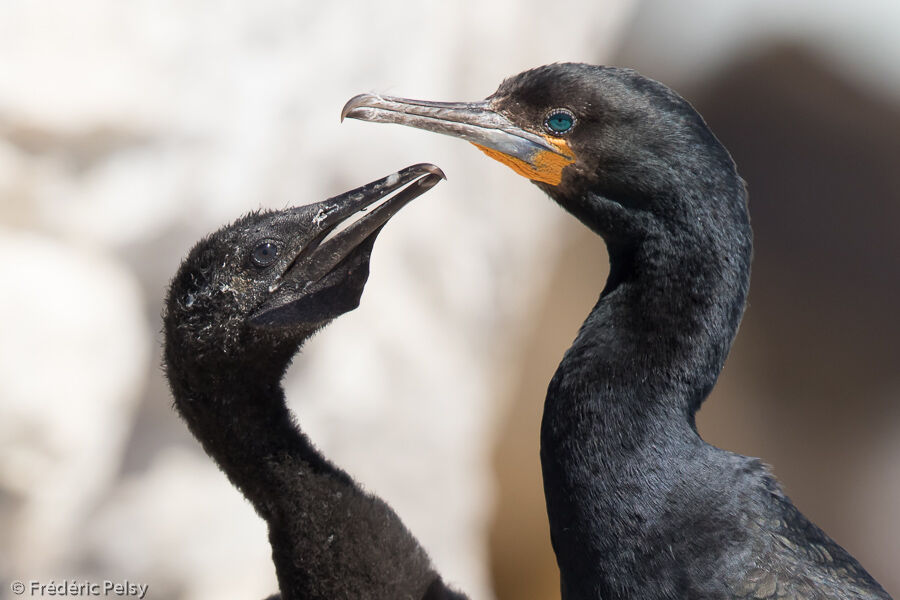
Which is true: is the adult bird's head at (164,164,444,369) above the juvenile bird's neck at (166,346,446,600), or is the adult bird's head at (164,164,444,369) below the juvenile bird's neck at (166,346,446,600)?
above

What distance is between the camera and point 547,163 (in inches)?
116

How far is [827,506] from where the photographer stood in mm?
6504

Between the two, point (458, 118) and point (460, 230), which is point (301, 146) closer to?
point (460, 230)

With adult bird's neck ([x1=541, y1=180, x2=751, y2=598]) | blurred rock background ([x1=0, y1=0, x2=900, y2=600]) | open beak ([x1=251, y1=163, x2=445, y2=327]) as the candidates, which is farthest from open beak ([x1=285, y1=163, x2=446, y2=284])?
blurred rock background ([x1=0, y1=0, x2=900, y2=600])

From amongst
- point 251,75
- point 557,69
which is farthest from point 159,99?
point 557,69

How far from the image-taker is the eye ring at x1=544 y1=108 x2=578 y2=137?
2.88 metres

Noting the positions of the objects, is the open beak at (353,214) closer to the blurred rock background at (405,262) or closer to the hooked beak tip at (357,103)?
the hooked beak tip at (357,103)

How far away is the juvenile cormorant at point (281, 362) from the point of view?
308 cm

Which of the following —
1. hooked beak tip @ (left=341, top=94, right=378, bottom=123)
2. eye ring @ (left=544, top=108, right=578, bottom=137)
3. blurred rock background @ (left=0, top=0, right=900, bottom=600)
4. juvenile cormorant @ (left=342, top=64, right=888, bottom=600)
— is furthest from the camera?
blurred rock background @ (left=0, top=0, right=900, bottom=600)

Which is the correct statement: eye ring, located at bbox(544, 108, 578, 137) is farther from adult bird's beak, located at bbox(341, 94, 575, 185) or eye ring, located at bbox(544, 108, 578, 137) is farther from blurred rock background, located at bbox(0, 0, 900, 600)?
blurred rock background, located at bbox(0, 0, 900, 600)

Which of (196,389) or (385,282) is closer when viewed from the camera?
(196,389)

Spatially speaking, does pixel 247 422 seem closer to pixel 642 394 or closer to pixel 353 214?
pixel 353 214

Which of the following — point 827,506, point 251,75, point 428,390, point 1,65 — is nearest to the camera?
point 1,65

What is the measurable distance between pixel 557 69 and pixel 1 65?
10.0ft
